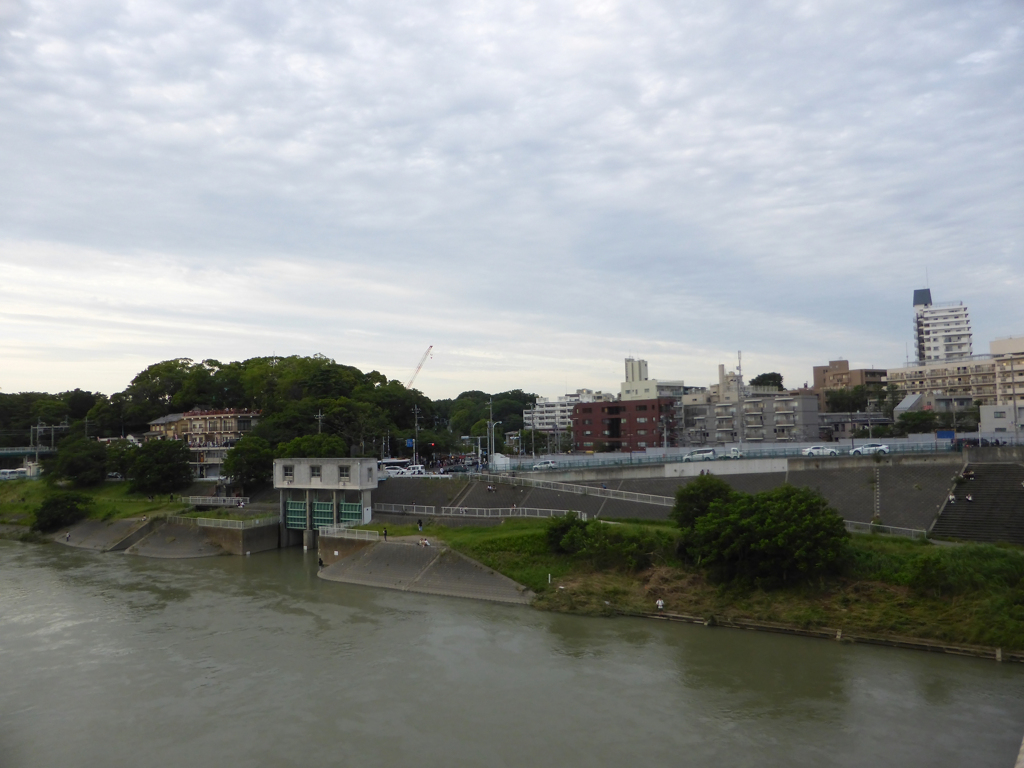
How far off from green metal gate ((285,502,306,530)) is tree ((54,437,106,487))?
33.8 metres

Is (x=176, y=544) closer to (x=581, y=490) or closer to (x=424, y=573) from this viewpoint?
(x=424, y=573)

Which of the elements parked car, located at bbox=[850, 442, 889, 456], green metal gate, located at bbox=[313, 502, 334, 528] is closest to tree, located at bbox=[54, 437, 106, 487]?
green metal gate, located at bbox=[313, 502, 334, 528]

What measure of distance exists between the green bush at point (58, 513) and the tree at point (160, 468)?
6577mm

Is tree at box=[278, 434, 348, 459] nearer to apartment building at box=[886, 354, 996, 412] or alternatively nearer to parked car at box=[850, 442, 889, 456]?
parked car at box=[850, 442, 889, 456]

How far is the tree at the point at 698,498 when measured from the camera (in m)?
37.4

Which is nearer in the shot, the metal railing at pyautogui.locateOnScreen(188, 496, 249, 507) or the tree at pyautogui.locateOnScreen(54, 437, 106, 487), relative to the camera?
the metal railing at pyautogui.locateOnScreen(188, 496, 249, 507)

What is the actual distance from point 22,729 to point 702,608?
88.4 ft

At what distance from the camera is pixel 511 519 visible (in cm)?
4706

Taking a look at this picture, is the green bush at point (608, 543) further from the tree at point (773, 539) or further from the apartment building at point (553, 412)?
the apartment building at point (553, 412)

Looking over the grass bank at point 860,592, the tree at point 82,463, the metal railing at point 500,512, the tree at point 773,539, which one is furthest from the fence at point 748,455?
the tree at point 82,463

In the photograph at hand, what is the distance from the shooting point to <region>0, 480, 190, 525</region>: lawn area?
2480 inches

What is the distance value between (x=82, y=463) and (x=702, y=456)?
2601 inches

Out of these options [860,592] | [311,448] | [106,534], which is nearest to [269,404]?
[311,448]

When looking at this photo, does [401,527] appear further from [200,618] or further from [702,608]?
[702,608]
